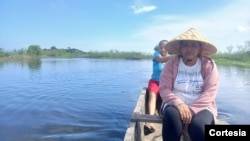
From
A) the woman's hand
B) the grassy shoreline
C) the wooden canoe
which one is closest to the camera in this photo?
the woman's hand

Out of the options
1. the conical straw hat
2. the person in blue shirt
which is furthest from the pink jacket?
the person in blue shirt

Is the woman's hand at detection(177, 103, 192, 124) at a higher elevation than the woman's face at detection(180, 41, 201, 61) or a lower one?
lower

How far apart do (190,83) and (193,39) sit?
39 cm

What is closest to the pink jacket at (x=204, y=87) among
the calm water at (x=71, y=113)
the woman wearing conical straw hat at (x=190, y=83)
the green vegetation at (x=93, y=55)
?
the woman wearing conical straw hat at (x=190, y=83)

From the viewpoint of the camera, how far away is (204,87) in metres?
2.51

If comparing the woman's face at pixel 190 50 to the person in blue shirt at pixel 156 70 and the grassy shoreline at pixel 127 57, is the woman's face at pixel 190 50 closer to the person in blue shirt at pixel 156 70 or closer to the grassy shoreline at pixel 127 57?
the person in blue shirt at pixel 156 70

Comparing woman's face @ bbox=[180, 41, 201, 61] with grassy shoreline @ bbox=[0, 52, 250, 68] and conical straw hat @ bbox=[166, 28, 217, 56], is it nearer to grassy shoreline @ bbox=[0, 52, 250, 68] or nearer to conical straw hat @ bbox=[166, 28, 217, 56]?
conical straw hat @ bbox=[166, 28, 217, 56]

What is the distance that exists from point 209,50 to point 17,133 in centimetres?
504

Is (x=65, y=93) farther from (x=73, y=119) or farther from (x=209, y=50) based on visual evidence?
(x=209, y=50)

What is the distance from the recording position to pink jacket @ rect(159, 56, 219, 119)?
2.40 m

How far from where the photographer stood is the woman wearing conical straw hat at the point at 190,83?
232cm

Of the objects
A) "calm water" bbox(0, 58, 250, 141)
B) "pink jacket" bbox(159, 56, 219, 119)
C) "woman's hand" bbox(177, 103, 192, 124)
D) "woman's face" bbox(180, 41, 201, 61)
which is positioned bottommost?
"calm water" bbox(0, 58, 250, 141)

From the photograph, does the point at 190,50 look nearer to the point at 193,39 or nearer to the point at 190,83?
the point at 193,39

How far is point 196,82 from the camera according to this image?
2518 millimetres
